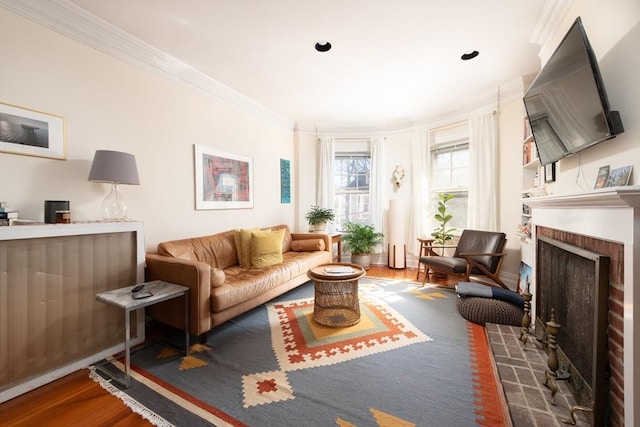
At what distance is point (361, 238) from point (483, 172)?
2.21m

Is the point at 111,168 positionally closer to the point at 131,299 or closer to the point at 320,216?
the point at 131,299

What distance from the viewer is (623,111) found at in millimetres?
1326

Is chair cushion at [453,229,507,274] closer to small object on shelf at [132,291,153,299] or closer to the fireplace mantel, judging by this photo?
the fireplace mantel

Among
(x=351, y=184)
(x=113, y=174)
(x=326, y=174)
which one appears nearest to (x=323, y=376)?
(x=113, y=174)

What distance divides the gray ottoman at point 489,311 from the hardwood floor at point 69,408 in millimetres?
2723

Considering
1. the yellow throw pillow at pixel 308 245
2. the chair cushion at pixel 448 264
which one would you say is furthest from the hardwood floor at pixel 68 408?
the chair cushion at pixel 448 264

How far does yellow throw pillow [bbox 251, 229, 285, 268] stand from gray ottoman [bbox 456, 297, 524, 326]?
2161 millimetres

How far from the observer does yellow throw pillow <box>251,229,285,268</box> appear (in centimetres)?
317

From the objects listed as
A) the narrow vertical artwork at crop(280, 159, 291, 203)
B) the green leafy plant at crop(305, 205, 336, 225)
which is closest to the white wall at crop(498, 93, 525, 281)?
the green leafy plant at crop(305, 205, 336, 225)

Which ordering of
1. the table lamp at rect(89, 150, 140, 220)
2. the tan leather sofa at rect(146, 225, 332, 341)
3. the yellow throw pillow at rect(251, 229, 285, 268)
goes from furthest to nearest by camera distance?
the yellow throw pillow at rect(251, 229, 285, 268) < the tan leather sofa at rect(146, 225, 332, 341) < the table lamp at rect(89, 150, 140, 220)

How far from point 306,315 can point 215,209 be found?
5.99ft

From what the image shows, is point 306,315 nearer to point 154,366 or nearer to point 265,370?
point 265,370

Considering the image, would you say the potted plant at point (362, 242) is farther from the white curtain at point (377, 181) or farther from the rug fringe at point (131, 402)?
the rug fringe at point (131, 402)

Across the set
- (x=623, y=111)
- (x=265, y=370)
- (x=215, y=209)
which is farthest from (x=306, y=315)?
(x=623, y=111)
